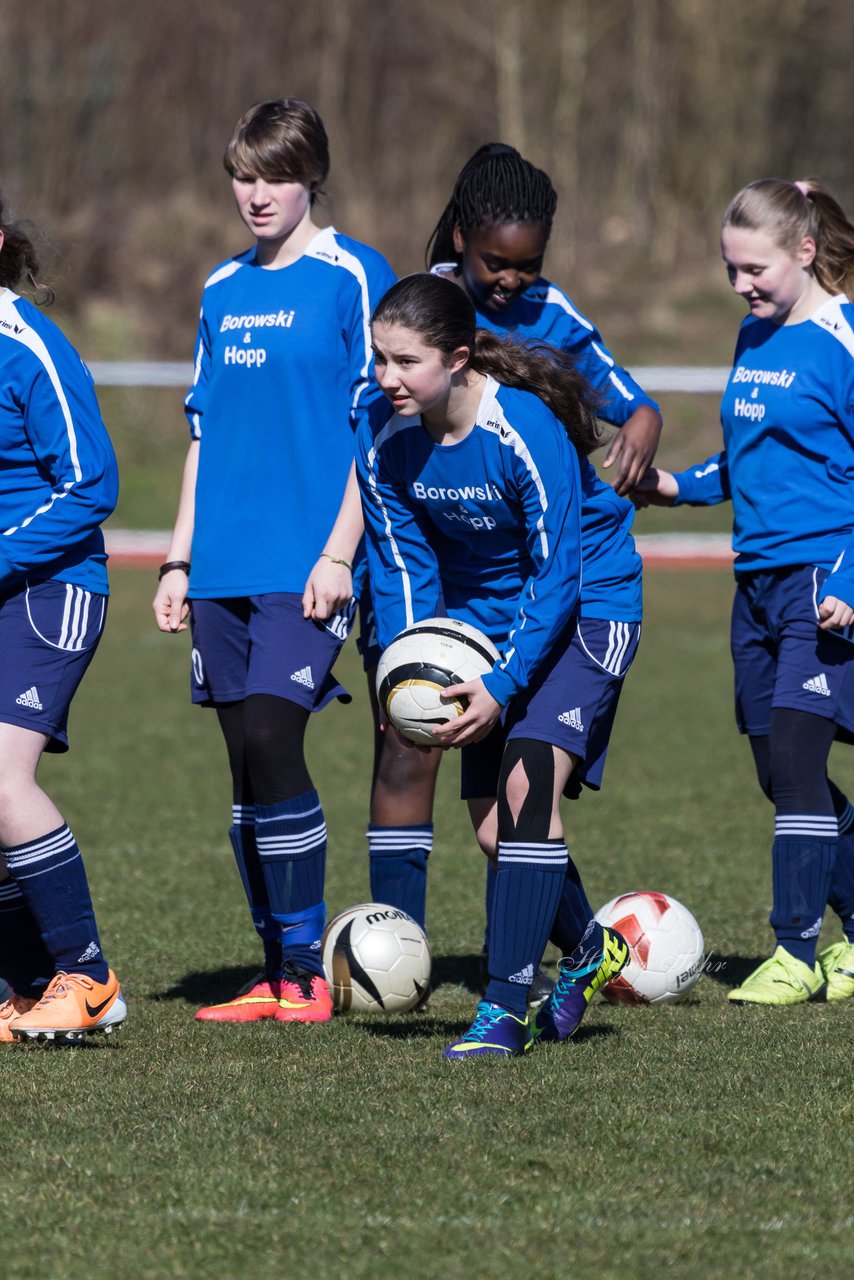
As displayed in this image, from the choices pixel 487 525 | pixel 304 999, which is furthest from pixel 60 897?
pixel 487 525

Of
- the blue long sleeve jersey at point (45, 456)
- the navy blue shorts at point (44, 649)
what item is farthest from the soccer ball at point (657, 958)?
the blue long sleeve jersey at point (45, 456)

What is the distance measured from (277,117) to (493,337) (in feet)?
3.24

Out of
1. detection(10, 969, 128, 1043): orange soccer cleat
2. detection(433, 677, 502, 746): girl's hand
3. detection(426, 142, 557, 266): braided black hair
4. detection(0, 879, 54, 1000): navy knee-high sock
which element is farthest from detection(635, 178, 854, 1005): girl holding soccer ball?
detection(0, 879, 54, 1000): navy knee-high sock

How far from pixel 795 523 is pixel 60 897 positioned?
224 centimetres

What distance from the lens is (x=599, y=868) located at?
696 cm

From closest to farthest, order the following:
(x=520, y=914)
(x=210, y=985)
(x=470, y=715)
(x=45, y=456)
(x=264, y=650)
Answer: (x=470, y=715) → (x=520, y=914) → (x=45, y=456) → (x=264, y=650) → (x=210, y=985)

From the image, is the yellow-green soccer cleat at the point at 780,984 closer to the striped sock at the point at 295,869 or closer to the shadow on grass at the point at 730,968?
the shadow on grass at the point at 730,968

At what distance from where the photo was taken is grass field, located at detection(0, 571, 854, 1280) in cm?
309

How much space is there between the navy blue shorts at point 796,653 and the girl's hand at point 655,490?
1.03ft

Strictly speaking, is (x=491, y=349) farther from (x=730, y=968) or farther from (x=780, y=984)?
(x=730, y=968)

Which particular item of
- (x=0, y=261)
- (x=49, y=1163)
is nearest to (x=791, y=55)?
(x=0, y=261)

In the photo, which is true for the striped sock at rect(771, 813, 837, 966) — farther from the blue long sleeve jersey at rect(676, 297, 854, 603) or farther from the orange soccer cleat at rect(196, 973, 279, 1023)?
the orange soccer cleat at rect(196, 973, 279, 1023)

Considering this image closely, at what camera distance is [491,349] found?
176 inches

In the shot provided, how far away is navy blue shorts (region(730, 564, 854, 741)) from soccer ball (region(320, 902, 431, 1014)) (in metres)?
1.22
